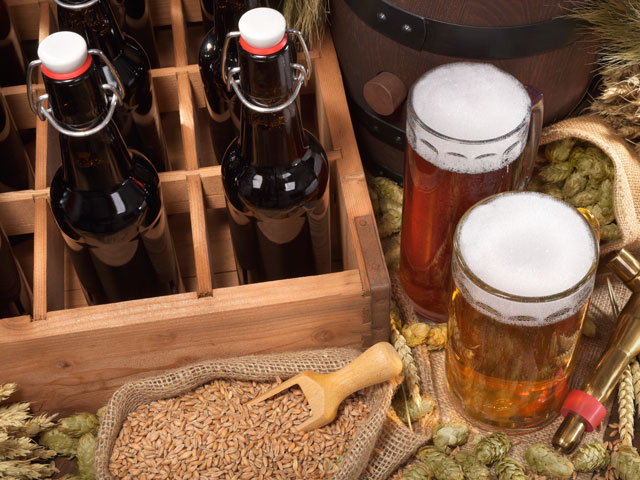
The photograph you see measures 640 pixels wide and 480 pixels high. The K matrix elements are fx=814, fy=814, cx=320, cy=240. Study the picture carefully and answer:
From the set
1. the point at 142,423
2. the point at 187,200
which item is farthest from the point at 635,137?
the point at 142,423

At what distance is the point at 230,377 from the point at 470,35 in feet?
1.77

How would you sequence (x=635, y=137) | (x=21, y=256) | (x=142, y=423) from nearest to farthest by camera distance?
(x=142, y=423) → (x=635, y=137) → (x=21, y=256)

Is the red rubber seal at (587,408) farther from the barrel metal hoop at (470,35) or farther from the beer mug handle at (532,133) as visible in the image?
the barrel metal hoop at (470,35)

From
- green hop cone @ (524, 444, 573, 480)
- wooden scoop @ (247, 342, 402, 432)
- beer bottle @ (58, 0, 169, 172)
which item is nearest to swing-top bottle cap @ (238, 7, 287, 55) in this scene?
beer bottle @ (58, 0, 169, 172)

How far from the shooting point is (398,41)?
1.08 m

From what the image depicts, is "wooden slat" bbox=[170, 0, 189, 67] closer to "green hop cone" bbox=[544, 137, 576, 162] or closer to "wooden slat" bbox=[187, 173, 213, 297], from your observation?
"wooden slat" bbox=[187, 173, 213, 297]

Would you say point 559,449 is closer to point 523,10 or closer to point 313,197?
point 313,197

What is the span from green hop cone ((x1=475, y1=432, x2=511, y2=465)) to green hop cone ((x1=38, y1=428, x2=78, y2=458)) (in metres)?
0.54

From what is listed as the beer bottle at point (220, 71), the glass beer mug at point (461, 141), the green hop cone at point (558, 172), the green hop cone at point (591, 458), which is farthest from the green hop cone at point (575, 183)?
the beer bottle at point (220, 71)

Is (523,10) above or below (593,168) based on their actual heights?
above

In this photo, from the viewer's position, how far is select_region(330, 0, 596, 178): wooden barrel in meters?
1.02

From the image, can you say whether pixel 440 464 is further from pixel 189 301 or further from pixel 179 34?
pixel 179 34

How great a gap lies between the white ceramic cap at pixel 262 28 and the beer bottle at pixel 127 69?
0.28 metres

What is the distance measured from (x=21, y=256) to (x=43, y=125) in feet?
0.70
